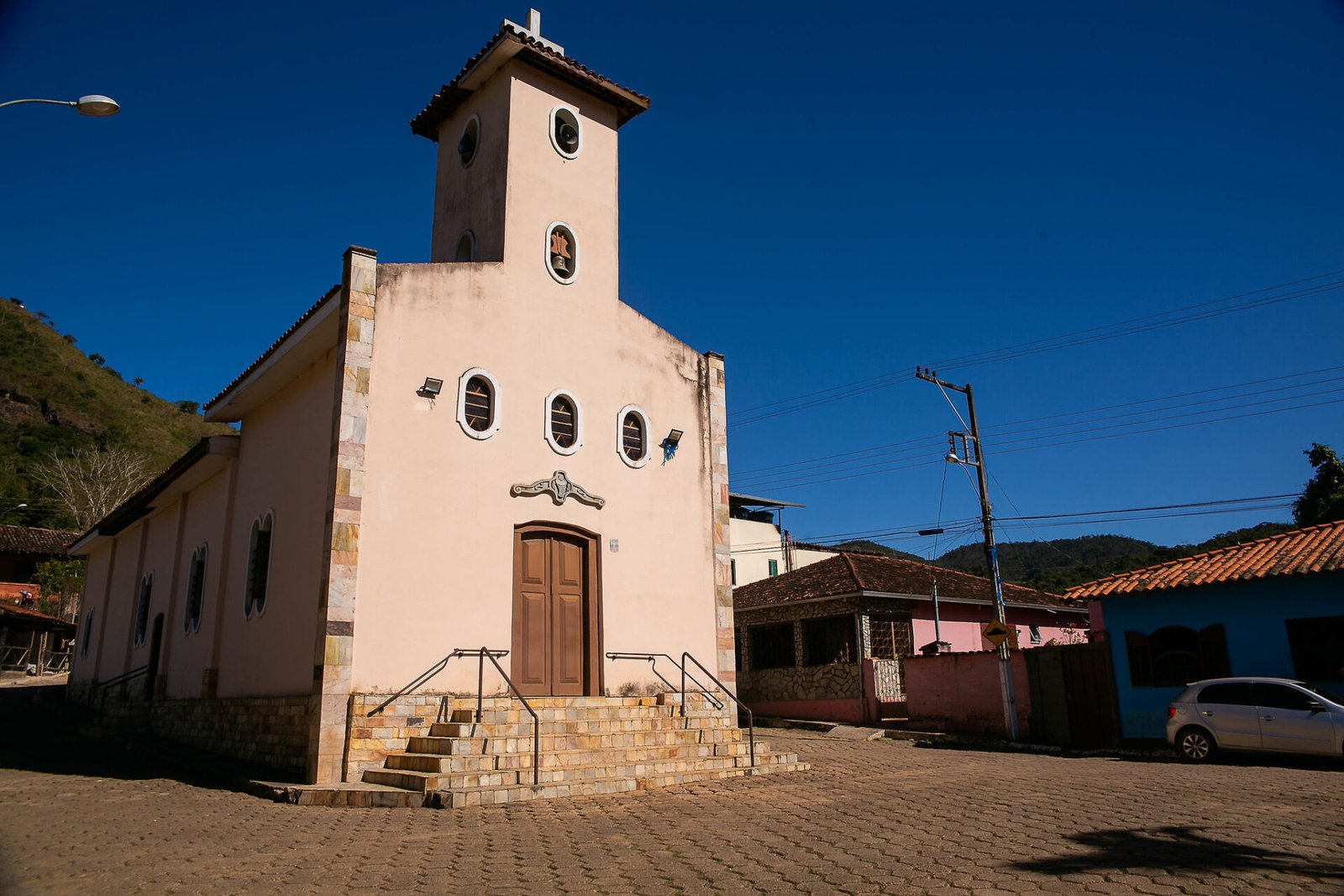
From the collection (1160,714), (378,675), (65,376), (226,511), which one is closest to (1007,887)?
(378,675)

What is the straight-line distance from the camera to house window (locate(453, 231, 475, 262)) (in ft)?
49.2

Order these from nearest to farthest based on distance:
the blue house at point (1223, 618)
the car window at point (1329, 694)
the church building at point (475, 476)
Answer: the church building at point (475, 476) < the car window at point (1329, 694) < the blue house at point (1223, 618)

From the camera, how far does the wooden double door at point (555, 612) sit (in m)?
12.9

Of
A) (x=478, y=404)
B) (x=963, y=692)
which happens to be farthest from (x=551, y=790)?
(x=963, y=692)

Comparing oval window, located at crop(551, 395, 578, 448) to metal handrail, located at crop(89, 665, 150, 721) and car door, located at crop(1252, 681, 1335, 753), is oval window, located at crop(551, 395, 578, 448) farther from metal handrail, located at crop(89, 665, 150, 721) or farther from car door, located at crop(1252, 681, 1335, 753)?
metal handrail, located at crop(89, 665, 150, 721)

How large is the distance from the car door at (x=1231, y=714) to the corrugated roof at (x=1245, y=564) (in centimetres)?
254

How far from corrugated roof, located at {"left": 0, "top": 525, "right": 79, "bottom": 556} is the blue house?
138 feet

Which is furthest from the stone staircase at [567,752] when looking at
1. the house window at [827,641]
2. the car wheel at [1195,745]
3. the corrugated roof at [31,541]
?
the corrugated roof at [31,541]

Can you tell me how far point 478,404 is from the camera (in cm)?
1320

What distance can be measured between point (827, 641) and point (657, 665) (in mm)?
11657

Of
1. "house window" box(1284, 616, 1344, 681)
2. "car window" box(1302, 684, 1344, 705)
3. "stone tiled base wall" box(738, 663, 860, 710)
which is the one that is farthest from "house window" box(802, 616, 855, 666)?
"car window" box(1302, 684, 1344, 705)

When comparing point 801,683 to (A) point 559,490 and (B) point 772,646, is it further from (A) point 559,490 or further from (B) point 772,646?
(A) point 559,490

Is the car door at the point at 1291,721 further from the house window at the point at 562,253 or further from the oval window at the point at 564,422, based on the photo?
the house window at the point at 562,253

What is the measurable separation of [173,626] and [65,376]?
56.0 metres
